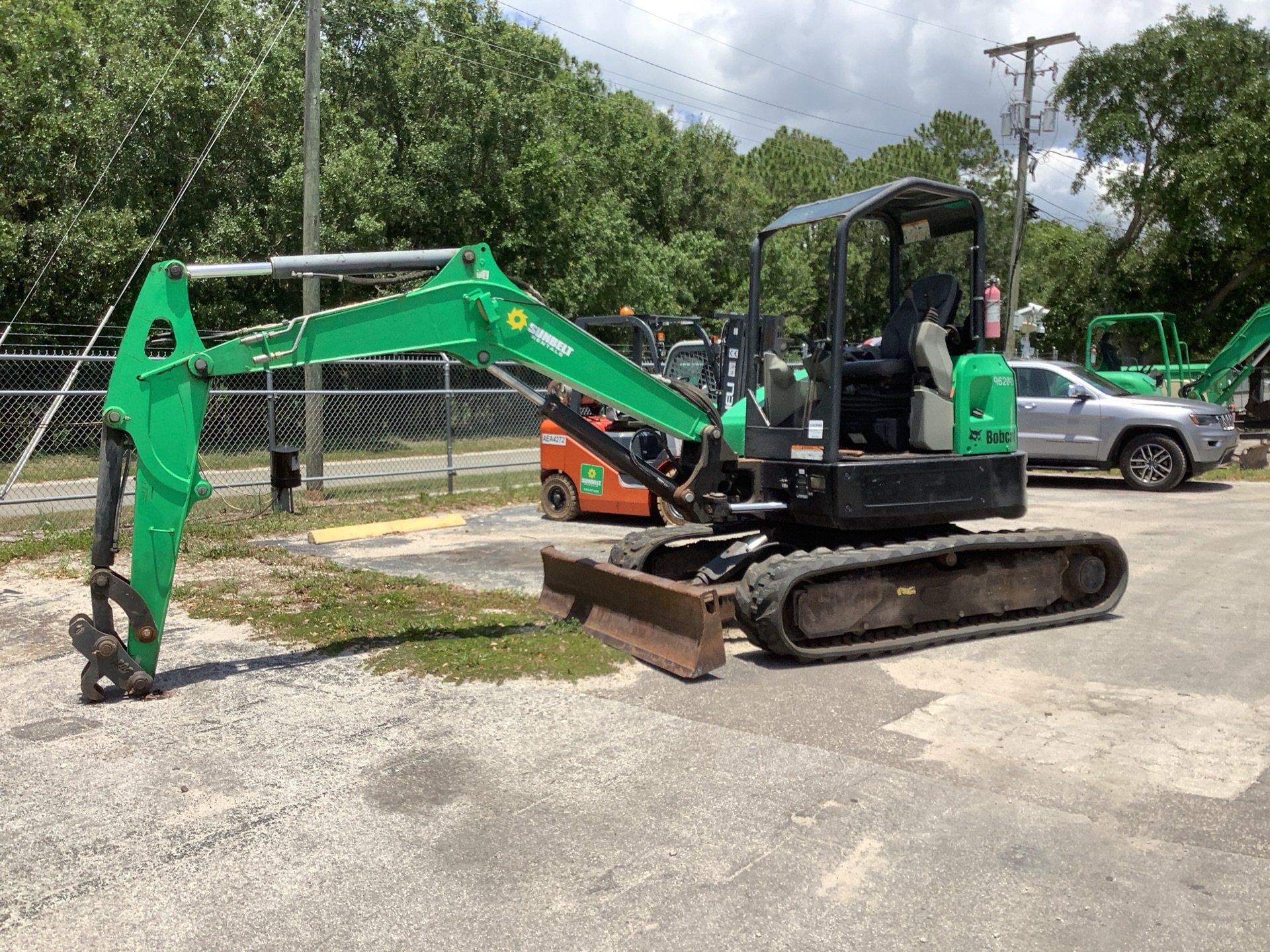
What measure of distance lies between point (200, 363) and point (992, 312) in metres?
4.99

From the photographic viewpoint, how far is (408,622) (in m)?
7.91

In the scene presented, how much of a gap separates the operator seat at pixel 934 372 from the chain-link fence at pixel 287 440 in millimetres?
6227

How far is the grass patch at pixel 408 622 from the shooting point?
6785mm

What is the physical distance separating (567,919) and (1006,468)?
511 cm

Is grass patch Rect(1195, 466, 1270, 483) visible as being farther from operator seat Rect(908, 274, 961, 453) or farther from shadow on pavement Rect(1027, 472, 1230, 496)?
operator seat Rect(908, 274, 961, 453)

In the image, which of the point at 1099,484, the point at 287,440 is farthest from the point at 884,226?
the point at 287,440

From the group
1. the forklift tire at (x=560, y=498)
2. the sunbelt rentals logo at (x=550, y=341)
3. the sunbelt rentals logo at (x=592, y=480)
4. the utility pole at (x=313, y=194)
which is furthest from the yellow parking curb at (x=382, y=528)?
the sunbelt rentals logo at (x=550, y=341)

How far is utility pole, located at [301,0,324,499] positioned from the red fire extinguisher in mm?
9715

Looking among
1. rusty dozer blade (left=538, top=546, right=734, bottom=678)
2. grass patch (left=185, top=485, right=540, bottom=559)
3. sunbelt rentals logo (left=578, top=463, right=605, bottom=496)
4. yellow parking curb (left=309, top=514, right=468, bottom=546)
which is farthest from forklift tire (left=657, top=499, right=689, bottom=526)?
rusty dozer blade (left=538, top=546, right=734, bottom=678)

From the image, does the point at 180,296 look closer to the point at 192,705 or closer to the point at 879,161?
the point at 192,705

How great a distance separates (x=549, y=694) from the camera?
625 cm

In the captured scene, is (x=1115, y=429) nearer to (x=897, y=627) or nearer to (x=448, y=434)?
(x=448, y=434)

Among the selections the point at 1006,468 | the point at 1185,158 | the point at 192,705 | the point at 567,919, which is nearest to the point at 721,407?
the point at 1006,468

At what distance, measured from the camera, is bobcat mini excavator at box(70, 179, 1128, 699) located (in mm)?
6051
